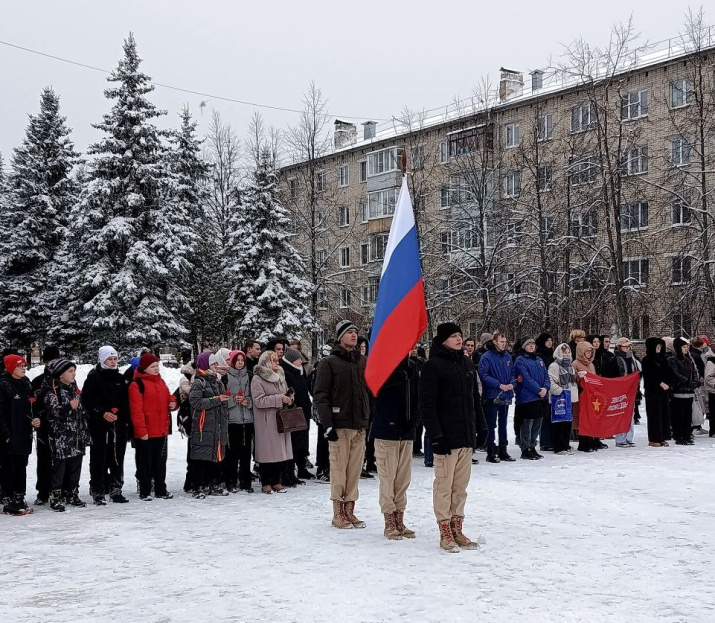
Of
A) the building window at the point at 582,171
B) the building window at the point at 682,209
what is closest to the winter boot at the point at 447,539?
the building window at the point at 682,209

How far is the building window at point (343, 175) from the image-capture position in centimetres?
5962

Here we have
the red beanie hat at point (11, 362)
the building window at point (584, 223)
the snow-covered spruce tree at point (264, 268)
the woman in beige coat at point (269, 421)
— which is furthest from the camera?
the snow-covered spruce tree at point (264, 268)

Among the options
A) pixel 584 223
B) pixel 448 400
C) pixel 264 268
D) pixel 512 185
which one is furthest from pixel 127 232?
pixel 448 400

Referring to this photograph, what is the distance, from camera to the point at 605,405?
15.0 meters

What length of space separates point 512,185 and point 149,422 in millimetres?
30826

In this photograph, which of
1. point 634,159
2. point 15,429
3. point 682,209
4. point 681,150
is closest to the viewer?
point 15,429

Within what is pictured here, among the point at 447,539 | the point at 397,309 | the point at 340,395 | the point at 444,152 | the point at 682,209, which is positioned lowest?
the point at 447,539

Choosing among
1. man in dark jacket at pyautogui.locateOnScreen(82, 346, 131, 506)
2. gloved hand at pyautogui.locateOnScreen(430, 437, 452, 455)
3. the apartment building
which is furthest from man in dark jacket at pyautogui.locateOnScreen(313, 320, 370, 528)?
the apartment building

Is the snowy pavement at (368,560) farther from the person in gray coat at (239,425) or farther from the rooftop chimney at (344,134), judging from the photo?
the rooftop chimney at (344,134)

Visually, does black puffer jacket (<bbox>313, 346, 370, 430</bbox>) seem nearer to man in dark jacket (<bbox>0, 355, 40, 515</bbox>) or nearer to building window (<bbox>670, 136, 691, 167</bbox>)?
man in dark jacket (<bbox>0, 355, 40, 515</bbox>)

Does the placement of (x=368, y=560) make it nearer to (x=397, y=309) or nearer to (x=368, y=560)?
(x=368, y=560)

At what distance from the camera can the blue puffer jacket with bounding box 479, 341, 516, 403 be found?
13.6 metres

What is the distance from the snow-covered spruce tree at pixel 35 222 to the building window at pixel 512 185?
2275cm

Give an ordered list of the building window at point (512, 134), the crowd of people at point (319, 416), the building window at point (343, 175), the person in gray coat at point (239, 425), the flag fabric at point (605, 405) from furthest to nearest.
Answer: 1. the building window at point (343, 175)
2. the building window at point (512, 134)
3. the flag fabric at point (605, 405)
4. the person in gray coat at point (239, 425)
5. the crowd of people at point (319, 416)
